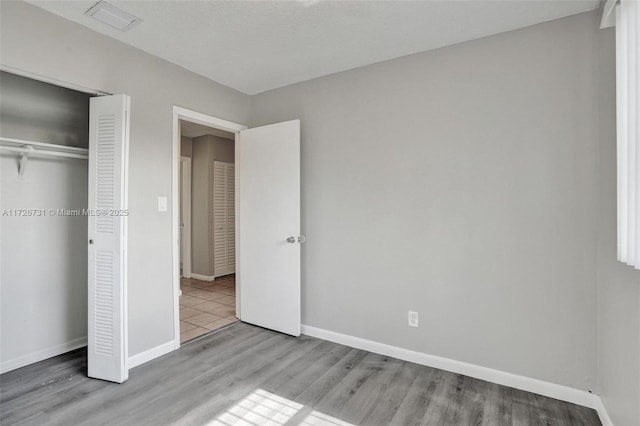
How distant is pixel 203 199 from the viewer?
5.58m

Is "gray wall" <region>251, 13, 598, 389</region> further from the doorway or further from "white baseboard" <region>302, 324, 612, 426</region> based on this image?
the doorway

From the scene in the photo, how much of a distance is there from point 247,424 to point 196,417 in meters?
0.33

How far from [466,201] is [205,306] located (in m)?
3.34

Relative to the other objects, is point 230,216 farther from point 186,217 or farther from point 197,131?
point 197,131

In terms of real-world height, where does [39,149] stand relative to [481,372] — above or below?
above

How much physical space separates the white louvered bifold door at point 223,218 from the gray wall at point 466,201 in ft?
9.45

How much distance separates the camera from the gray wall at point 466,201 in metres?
2.10

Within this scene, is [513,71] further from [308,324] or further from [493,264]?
[308,324]

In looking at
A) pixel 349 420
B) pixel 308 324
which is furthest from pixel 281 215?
pixel 349 420

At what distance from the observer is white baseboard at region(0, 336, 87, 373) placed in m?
2.42

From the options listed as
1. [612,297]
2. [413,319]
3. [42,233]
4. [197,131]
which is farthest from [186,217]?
[612,297]

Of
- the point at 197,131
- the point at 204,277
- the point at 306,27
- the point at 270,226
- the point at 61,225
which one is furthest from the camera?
the point at 204,277

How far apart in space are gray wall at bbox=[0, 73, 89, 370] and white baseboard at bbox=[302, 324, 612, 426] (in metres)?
2.28

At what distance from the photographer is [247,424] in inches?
73.7
